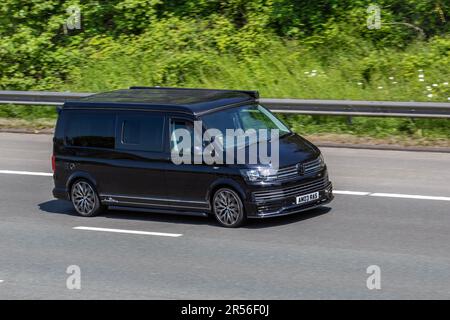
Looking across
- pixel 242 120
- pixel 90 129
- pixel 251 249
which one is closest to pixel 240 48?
pixel 90 129

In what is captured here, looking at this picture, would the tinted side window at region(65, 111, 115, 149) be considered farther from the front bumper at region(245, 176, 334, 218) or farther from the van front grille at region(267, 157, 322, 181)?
the van front grille at region(267, 157, 322, 181)

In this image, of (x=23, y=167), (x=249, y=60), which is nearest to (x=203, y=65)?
(x=249, y=60)

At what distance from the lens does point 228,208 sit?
548 inches

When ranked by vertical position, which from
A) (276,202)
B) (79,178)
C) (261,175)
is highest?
(261,175)

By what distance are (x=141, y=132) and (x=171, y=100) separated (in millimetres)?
684

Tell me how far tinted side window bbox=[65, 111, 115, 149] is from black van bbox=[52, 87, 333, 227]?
0.05 ft

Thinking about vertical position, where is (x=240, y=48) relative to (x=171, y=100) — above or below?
above

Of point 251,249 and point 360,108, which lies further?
point 360,108

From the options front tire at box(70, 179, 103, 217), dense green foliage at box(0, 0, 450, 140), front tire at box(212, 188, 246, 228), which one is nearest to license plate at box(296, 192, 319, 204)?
front tire at box(212, 188, 246, 228)

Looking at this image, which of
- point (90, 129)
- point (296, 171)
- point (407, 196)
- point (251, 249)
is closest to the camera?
point (251, 249)

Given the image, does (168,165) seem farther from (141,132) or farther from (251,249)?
(251,249)

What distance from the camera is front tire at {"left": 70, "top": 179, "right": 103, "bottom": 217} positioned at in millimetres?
15227

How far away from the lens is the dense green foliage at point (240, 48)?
75.0 ft

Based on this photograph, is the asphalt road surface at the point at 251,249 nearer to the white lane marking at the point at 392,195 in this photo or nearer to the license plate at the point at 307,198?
the white lane marking at the point at 392,195
